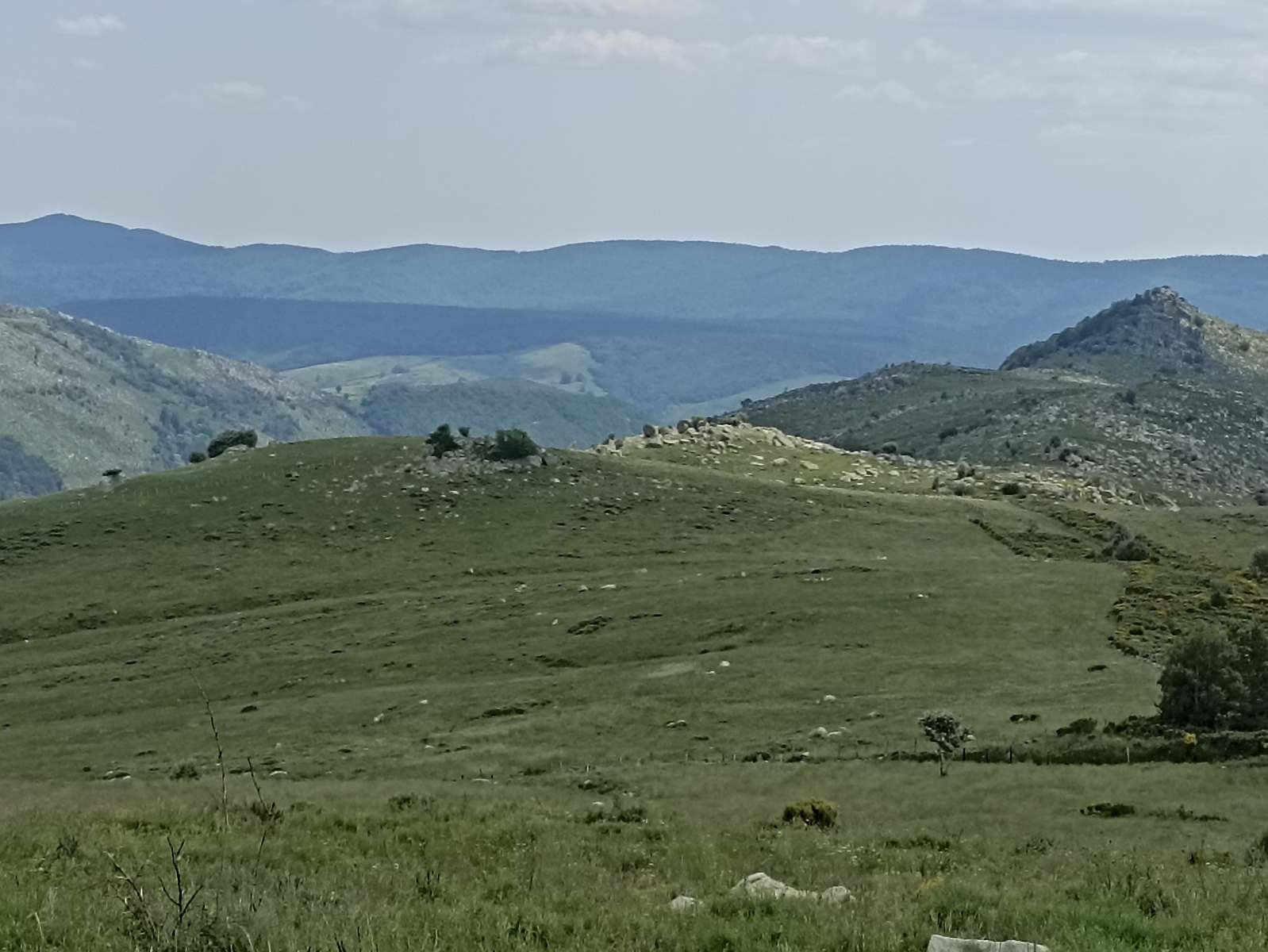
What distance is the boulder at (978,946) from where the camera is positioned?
9.41m

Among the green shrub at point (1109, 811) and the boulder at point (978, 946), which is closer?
the boulder at point (978, 946)

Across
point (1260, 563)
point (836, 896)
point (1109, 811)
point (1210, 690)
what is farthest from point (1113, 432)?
point (836, 896)

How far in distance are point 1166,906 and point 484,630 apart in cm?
4339

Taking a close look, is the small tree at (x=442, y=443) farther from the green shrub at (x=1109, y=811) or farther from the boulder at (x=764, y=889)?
the boulder at (x=764, y=889)

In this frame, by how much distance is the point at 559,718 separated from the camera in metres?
36.9

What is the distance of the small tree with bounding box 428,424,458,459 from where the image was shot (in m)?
92.8

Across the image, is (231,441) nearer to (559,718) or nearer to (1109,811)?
(559,718)

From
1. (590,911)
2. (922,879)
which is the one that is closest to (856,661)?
(922,879)

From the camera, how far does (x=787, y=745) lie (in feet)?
101

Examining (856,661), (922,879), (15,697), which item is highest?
(922,879)

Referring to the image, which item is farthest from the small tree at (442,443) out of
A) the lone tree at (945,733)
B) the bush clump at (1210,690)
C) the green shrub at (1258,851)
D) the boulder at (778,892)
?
the boulder at (778,892)

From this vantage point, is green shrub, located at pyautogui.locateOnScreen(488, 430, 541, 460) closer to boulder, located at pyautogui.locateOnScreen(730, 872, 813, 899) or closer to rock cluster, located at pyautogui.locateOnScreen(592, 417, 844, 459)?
rock cluster, located at pyautogui.locateOnScreen(592, 417, 844, 459)

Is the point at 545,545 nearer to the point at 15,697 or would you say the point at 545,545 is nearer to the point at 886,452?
the point at 15,697

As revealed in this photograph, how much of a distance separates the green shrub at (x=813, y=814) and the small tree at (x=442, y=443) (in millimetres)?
73183
